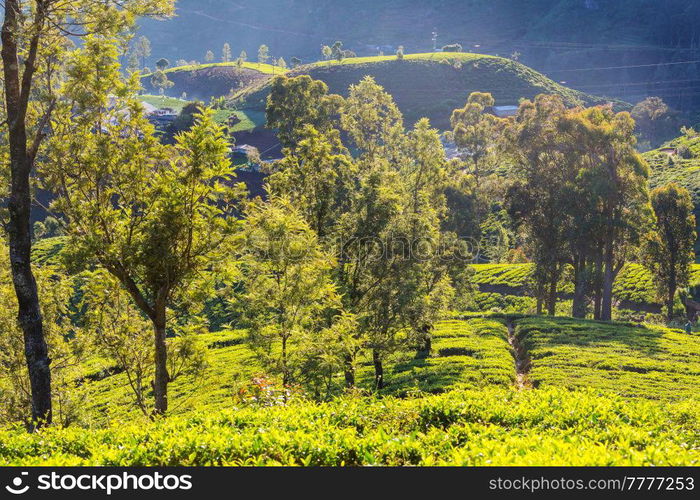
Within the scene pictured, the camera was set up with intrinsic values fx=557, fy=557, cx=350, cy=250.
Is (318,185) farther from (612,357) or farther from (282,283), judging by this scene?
(612,357)

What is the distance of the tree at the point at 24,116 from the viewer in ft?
48.3

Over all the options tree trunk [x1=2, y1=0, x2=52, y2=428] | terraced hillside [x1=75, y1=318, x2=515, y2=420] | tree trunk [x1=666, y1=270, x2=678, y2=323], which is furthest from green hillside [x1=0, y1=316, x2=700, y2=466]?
tree trunk [x1=666, y1=270, x2=678, y2=323]

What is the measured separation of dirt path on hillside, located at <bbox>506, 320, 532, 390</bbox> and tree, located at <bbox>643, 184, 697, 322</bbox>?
19.9 meters

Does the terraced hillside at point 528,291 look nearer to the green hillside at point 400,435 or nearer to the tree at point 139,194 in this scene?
the tree at point 139,194

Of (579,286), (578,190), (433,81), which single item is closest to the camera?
(578,190)

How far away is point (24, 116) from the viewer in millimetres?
15125

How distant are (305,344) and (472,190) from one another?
5255cm

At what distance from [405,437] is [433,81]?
170 metres

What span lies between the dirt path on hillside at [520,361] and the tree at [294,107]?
24.7 m

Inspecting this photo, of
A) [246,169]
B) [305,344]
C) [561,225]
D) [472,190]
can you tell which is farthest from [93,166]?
[246,169]

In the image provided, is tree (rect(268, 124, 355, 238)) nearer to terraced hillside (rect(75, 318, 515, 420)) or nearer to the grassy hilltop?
terraced hillside (rect(75, 318, 515, 420))

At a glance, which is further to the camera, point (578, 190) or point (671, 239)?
point (671, 239)

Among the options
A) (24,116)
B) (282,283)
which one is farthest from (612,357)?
(24,116)

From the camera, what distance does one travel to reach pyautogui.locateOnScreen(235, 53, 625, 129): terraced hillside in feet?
519
